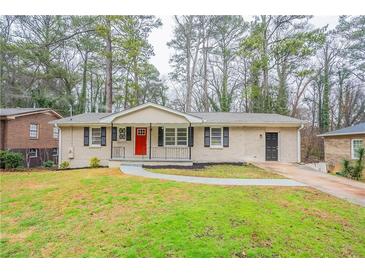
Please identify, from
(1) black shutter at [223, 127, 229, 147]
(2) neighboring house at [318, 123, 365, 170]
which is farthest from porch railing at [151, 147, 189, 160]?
(2) neighboring house at [318, 123, 365, 170]

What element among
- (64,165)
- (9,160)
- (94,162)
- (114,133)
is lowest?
(64,165)

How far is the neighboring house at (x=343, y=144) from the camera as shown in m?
14.1

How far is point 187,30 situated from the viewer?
69.7ft

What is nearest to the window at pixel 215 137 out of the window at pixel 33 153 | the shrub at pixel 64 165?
the shrub at pixel 64 165

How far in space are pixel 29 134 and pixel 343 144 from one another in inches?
924

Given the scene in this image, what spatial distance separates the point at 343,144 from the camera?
15.3 m

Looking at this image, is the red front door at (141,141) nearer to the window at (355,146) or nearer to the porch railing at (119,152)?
the porch railing at (119,152)

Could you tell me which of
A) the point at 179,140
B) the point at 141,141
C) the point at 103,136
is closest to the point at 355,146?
the point at 179,140

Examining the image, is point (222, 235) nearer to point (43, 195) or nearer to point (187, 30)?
point (43, 195)

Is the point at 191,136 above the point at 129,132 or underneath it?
underneath

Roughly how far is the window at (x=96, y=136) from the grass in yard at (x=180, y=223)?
6752 mm

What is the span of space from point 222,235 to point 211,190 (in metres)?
2.75

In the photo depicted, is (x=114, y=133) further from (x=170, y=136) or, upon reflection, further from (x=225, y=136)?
(x=225, y=136)

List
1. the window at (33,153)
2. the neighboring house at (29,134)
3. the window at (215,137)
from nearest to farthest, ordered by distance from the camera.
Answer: the window at (215,137) < the neighboring house at (29,134) < the window at (33,153)
